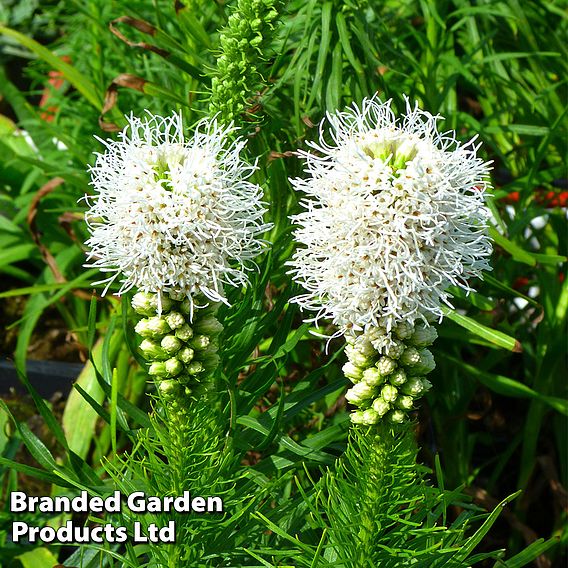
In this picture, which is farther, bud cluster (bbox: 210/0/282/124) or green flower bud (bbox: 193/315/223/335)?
bud cluster (bbox: 210/0/282/124)

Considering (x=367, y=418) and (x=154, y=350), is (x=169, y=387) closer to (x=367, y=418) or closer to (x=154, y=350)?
(x=154, y=350)

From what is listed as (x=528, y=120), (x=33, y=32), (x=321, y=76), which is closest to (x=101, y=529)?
(x=321, y=76)

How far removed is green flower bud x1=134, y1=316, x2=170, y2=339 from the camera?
102 centimetres

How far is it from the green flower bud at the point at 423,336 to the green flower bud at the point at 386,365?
35mm

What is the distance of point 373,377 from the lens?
3.20 feet

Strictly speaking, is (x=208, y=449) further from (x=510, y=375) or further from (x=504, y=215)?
(x=510, y=375)

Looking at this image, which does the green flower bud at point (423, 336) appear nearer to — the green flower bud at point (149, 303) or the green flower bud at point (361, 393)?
the green flower bud at point (361, 393)

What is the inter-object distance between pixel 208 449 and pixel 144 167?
15.6 inches

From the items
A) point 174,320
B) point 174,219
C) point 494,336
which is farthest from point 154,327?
point 494,336

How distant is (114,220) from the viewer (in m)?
0.98

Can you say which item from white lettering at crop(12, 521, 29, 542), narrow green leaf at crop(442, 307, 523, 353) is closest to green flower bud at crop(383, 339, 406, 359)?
narrow green leaf at crop(442, 307, 523, 353)

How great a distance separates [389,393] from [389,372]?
0.08 feet

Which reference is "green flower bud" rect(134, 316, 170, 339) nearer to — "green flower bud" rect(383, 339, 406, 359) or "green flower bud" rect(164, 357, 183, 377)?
"green flower bud" rect(164, 357, 183, 377)

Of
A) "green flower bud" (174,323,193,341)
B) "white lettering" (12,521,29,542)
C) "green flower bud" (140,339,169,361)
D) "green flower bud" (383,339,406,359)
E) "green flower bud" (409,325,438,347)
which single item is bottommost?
"white lettering" (12,521,29,542)
